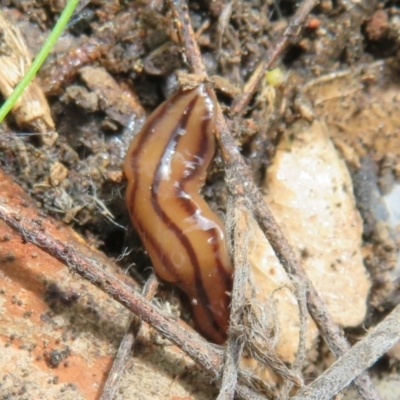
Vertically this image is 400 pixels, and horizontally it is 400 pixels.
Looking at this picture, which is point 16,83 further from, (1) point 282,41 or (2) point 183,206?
(1) point 282,41

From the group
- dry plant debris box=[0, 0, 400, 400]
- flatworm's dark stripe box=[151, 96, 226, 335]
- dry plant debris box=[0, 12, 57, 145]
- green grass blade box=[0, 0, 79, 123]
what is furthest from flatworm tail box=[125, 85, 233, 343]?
green grass blade box=[0, 0, 79, 123]

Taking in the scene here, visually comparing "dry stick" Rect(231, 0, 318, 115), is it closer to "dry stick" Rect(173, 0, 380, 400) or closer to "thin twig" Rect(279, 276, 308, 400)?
"dry stick" Rect(173, 0, 380, 400)

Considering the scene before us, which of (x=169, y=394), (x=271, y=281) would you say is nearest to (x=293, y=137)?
(x=271, y=281)

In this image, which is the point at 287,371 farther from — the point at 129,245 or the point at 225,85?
the point at 225,85

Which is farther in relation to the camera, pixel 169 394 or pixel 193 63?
pixel 193 63

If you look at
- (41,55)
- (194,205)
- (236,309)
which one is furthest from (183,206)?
(41,55)

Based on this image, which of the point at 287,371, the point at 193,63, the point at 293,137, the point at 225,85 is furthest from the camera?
the point at 293,137
